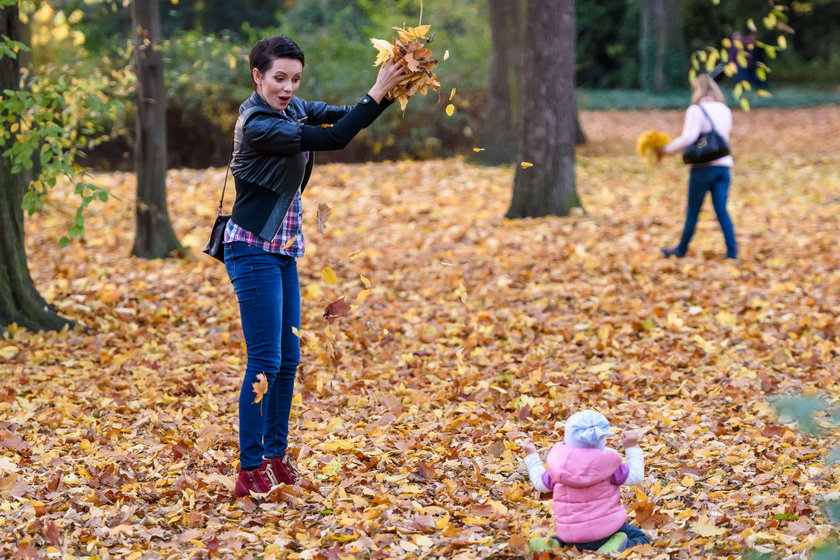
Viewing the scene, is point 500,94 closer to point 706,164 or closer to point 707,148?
point 706,164

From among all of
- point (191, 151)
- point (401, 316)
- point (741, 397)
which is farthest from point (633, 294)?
point (191, 151)

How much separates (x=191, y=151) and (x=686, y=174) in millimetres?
7567

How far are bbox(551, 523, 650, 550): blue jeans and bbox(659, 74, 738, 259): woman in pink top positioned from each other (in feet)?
19.2

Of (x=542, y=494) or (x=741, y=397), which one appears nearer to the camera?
(x=542, y=494)

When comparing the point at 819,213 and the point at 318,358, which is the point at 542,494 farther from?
the point at 819,213

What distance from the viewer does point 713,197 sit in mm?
9445

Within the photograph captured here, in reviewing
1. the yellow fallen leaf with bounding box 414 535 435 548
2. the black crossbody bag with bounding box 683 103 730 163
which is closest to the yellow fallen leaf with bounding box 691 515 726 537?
the yellow fallen leaf with bounding box 414 535 435 548

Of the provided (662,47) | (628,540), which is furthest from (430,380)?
(662,47)

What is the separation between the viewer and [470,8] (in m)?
24.7

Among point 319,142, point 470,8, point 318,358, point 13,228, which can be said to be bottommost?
point 318,358

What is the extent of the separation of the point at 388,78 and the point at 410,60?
0.11 m

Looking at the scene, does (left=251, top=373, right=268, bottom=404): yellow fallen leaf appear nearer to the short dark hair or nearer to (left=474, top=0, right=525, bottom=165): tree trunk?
the short dark hair

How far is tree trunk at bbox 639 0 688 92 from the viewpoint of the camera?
100ft

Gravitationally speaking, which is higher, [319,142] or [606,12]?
[606,12]
